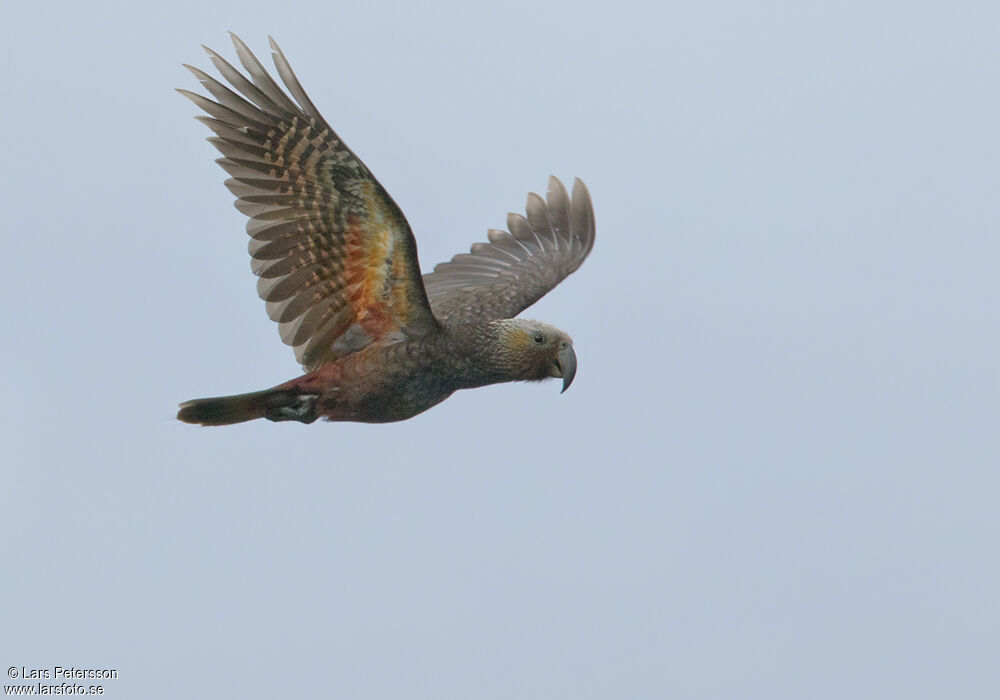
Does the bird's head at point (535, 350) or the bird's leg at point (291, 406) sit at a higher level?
the bird's head at point (535, 350)

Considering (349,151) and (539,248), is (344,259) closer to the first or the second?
(349,151)

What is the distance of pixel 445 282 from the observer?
12.9m

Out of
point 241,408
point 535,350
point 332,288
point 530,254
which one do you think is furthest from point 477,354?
point 530,254

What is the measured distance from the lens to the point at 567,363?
34.1 ft

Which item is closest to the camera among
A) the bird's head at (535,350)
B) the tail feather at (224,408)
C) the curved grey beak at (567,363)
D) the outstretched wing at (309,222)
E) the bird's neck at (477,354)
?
the outstretched wing at (309,222)

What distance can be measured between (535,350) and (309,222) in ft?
6.48

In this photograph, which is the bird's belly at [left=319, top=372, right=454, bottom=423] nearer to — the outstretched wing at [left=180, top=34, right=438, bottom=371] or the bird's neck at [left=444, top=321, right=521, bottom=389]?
the bird's neck at [left=444, top=321, right=521, bottom=389]

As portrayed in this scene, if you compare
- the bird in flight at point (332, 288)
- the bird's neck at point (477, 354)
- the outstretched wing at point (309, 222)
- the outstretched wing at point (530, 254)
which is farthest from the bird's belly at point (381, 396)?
the outstretched wing at point (530, 254)

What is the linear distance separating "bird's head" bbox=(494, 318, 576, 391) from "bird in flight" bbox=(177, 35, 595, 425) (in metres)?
0.01

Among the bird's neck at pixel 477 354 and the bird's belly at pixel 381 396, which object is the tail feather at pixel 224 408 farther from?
the bird's neck at pixel 477 354

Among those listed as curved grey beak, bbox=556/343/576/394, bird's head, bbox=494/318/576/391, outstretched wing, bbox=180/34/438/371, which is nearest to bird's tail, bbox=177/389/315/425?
outstretched wing, bbox=180/34/438/371

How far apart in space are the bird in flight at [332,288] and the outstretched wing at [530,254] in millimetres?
1765

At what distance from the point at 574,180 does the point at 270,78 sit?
4804 mm

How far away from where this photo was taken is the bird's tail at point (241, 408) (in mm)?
9883
